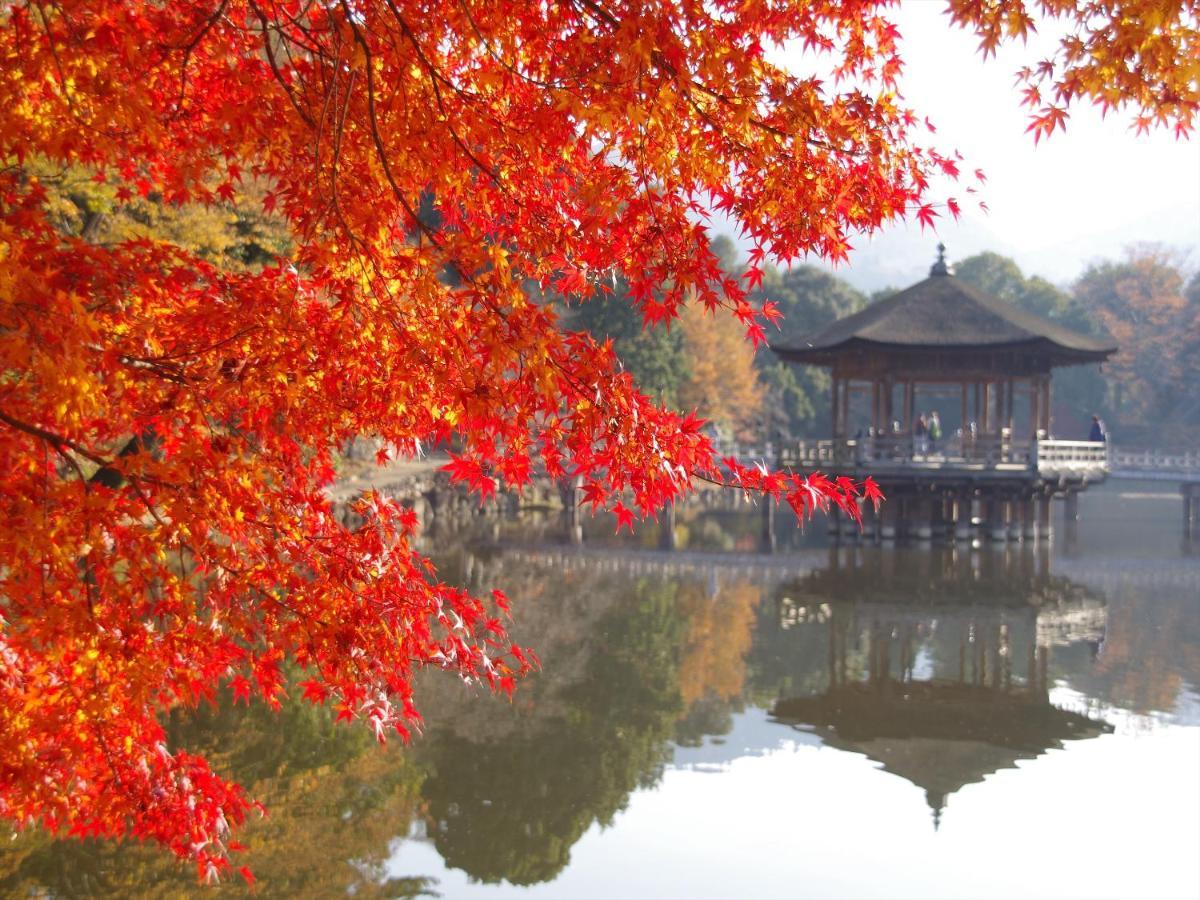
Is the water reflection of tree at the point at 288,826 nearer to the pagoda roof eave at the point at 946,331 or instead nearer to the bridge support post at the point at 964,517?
the pagoda roof eave at the point at 946,331

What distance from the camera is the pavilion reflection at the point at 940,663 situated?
8164 millimetres

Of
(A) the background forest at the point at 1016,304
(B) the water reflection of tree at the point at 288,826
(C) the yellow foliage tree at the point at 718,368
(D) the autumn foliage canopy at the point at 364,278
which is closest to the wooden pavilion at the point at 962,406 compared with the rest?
(A) the background forest at the point at 1016,304

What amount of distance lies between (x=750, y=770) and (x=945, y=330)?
15.0m

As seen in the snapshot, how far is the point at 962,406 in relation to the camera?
831 inches

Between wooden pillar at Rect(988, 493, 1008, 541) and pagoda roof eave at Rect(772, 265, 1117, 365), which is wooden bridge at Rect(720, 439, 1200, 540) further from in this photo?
pagoda roof eave at Rect(772, 265, 1117, 365)

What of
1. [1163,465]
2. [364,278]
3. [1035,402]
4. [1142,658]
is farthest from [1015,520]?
[364,278]

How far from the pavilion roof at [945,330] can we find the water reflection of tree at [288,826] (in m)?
15.1

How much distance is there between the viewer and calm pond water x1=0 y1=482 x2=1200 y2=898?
229 inches

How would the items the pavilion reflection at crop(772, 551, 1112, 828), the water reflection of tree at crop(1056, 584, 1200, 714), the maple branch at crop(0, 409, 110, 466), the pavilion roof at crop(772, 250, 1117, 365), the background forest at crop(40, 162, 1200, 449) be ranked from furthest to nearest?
the background forest at crop(40, 162, 1200, 449)
the pavilion roof at crop(772, 250, 1117, 365)
the water reflection of tree at crop(1056, 584, 1200, 714)
the pavilion reflection at crop(772, 551, 1112, 828)
the maple branch at crop(0, 409, 110, 466)

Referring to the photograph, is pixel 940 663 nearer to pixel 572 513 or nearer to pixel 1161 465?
pixel 572 513

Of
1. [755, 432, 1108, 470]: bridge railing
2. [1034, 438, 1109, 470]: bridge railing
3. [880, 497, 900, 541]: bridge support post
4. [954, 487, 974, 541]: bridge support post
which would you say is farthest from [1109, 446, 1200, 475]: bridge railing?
[880, 497, 900, 541]: bridge support post

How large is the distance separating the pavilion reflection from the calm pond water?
0.14 feet

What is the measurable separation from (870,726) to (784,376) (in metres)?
31.4

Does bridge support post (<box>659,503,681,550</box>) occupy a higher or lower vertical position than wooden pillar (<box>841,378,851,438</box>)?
lower
